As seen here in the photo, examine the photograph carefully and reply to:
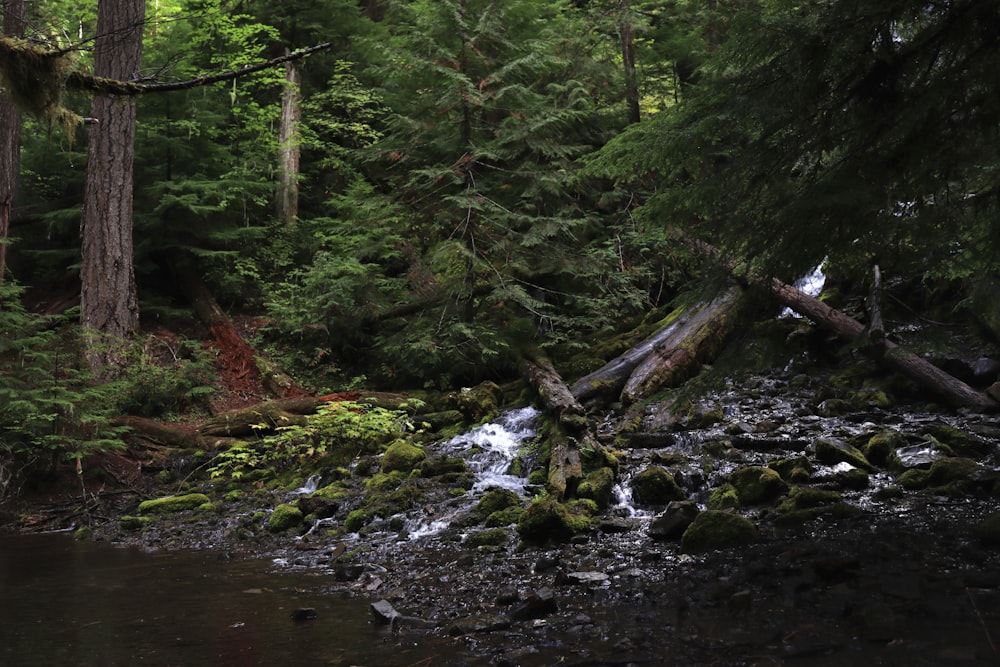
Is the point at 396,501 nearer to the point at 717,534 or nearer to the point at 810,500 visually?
the point at 717,534

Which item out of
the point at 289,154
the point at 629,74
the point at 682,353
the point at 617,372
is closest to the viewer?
the point at 682,353

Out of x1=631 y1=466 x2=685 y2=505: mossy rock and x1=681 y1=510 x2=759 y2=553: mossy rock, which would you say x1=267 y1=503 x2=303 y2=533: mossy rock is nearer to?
x1=631 y1=466 x2=685 y2=505: mossy rock

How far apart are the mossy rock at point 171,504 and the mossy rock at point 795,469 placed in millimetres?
7496

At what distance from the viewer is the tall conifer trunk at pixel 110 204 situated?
12797 mm

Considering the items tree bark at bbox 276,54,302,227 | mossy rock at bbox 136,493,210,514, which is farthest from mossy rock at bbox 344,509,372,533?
tree bark at bbox 276,54,302,227

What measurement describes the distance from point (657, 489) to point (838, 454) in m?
2.18

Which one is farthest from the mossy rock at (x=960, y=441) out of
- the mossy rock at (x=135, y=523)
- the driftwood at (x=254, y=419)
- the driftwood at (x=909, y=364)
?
the mossy rock at (x=135, y=523)

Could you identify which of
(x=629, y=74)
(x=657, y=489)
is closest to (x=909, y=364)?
(x=657, y=489)

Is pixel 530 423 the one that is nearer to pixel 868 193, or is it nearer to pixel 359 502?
pixel 359 502

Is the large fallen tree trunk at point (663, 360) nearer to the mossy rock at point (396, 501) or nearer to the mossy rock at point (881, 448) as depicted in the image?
the mossy rock at point (881, 448)

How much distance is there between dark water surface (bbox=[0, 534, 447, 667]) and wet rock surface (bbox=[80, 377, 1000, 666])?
279mm

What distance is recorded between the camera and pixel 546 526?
6.39 metres

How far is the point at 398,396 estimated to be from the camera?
13672mm

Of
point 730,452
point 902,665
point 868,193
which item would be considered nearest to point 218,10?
point 730,452
